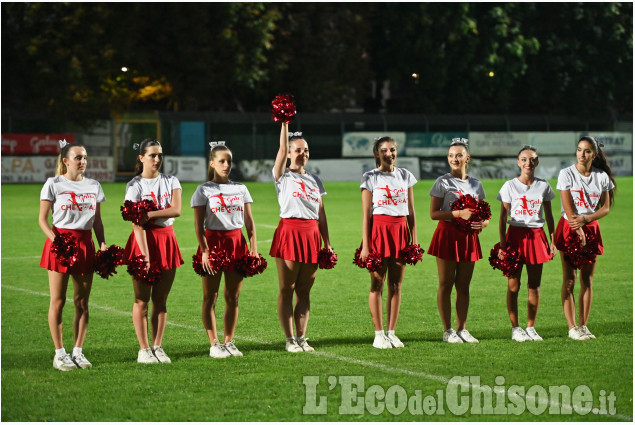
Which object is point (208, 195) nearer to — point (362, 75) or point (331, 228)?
point (331, 228)

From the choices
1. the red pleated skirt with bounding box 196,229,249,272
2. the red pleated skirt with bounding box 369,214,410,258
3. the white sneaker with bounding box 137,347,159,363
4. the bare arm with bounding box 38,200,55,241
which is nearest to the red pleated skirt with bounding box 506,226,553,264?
the red pleated skirt with bounding box 369,214,410,258

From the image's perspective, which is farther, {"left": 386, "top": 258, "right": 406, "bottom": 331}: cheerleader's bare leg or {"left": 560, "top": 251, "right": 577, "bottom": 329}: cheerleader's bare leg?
{"left": 560, "top": 251, "right": 577, "bottom": 329}: cheerleader's bare leg

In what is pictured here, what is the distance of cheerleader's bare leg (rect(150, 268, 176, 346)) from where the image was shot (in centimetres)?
821

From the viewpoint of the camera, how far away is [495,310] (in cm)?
1126

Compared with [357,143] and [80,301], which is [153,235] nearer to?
[80,301]

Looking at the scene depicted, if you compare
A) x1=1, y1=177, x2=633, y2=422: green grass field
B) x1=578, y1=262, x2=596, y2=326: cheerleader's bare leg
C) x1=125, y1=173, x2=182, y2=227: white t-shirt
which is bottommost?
x1=1, y1=177, x2=633, y2=422: green grass field

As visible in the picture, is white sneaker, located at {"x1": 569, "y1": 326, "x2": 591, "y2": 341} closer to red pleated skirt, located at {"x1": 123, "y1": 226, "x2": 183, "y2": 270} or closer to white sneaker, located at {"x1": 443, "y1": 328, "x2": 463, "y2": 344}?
white sneaker, located at {"x1": 443, "y1": 328, "x2": 463, "y2": 344}

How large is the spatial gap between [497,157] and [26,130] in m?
19.7

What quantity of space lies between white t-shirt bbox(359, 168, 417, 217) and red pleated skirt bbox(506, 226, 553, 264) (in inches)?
41.5

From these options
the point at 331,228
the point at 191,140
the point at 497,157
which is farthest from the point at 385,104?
the point at 331,228

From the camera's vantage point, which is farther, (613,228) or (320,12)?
(320,12)

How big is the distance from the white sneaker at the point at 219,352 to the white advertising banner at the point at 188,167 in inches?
1207

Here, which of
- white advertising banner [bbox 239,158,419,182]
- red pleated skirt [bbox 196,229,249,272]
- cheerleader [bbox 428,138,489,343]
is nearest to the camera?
red pleated skirt [bbox 196,229,249,272]

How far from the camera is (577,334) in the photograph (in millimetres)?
9344
